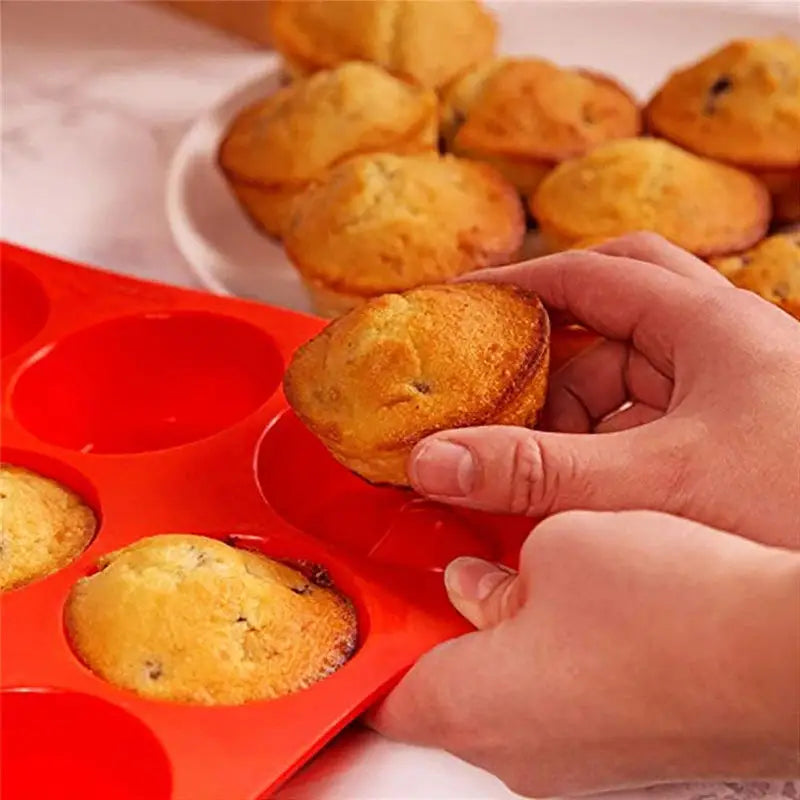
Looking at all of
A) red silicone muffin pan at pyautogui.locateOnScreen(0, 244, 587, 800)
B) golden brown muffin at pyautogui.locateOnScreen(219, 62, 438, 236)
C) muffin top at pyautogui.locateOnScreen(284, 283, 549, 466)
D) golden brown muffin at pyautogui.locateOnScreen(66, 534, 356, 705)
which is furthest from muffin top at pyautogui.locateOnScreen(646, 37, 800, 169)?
golden brown muffin at pyautogui.locateOnScreen(66, 534, 356, 705)

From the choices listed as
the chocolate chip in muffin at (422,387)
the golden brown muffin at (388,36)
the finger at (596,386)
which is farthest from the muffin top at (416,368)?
the golden brown muffin at (388,36)

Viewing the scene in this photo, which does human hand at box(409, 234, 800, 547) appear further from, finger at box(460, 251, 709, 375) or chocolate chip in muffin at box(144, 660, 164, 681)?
chocolate chip in muffin at box(144, 660, 164, 681)

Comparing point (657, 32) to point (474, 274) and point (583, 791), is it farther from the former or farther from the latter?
point (583, 791)

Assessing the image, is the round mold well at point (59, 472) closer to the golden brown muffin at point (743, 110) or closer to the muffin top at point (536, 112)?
the muffin top at point (536, 112)

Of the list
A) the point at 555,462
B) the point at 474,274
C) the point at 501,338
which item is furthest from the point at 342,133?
the point at 555,462

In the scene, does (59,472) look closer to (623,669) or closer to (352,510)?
(352,510)
